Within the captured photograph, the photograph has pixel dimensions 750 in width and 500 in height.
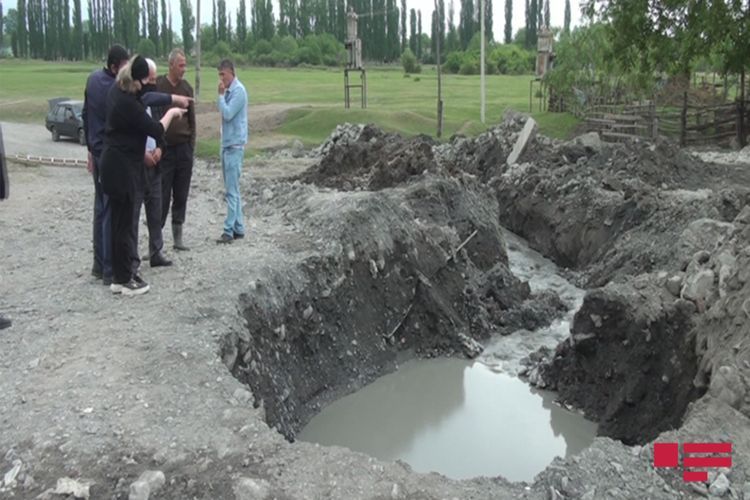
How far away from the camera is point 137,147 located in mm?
7727

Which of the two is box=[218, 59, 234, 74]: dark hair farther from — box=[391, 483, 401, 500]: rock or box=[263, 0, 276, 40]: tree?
box=[263, 0, 276, 40]: tree

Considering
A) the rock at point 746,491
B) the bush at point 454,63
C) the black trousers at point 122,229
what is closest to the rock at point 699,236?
the rock at point 746,491

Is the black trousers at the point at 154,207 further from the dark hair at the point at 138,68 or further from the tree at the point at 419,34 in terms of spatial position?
the tree at the point at 419,34

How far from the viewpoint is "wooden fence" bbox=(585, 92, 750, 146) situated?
2672cm

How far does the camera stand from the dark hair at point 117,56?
7777mm

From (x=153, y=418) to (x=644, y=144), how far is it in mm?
15807

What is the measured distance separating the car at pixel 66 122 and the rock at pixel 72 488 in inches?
824

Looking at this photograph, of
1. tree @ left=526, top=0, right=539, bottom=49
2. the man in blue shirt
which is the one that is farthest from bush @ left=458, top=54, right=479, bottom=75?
the man in blue shirt

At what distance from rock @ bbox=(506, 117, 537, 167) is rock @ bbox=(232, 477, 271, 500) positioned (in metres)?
16.6

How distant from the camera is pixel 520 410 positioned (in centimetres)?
919

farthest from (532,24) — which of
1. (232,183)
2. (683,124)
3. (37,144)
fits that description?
(232,183)

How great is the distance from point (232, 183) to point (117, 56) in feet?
8.33

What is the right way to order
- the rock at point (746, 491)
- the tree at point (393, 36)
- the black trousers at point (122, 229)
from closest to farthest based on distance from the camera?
the rock at point (746, 491), the black trousers at point (122, 229), the tree at point (393, 36)

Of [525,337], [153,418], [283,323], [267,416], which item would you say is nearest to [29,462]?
[153,418]
